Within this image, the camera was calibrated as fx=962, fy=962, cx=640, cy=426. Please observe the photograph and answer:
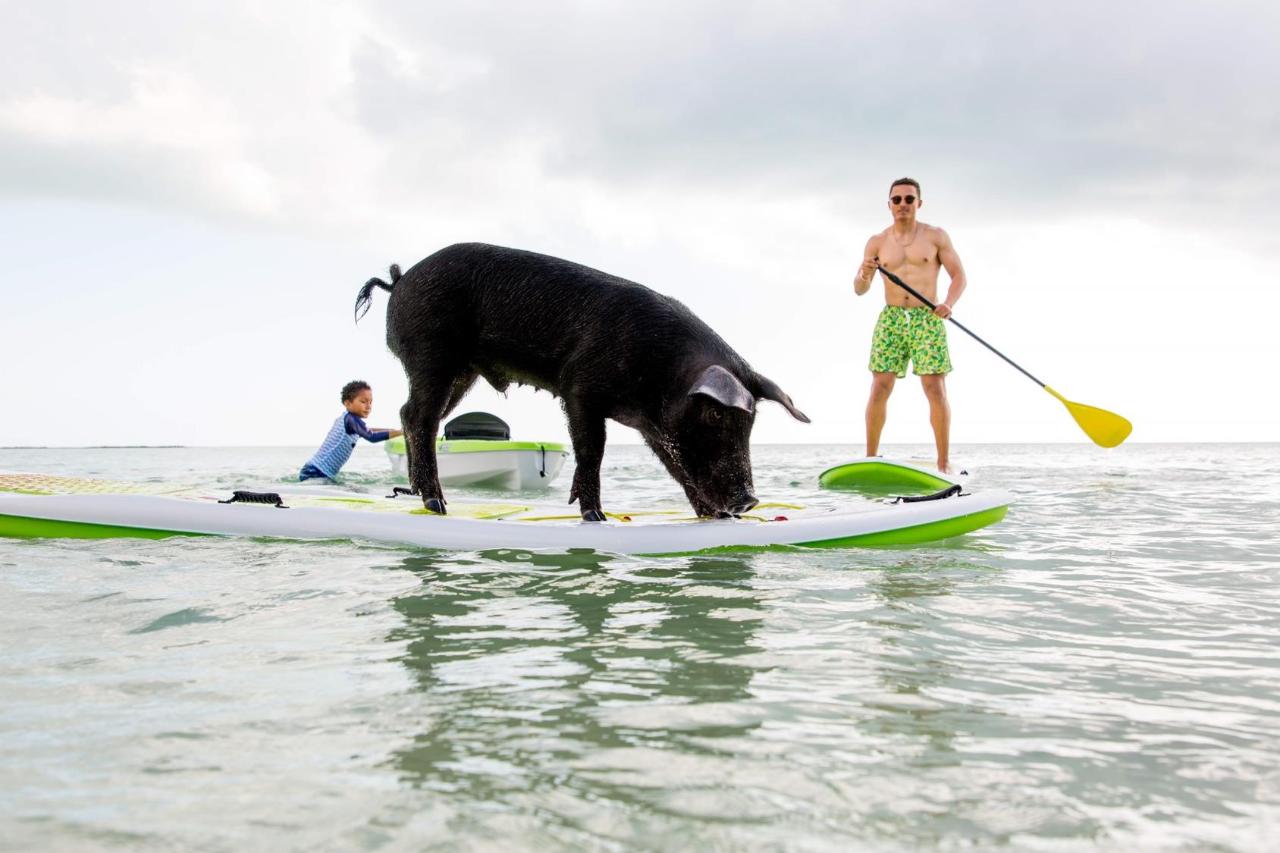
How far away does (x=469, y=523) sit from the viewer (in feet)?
17.1

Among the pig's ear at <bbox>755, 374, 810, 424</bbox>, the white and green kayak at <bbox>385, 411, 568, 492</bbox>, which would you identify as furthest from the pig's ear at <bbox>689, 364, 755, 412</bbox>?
the white and green kayak at <bbox>385, 411, 568, 492</bbox>

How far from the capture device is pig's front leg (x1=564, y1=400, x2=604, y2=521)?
5.36 meters

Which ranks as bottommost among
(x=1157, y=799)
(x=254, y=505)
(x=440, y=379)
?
(x=1157, y=799)

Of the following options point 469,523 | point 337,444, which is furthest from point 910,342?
point 337,444

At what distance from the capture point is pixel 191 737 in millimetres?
2145

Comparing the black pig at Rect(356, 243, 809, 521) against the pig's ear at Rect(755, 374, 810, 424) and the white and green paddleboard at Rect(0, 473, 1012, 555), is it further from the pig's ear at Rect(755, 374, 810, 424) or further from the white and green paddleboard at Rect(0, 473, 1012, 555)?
the white and green paddleboard at Rect(0, 473, 1012, 555)

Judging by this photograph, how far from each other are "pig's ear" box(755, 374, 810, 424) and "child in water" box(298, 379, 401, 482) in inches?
220

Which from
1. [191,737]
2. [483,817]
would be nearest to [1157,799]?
[483,817]

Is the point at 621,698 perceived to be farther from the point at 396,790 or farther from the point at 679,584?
the point at 679,584

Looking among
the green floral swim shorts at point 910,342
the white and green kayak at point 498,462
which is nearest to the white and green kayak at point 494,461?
the white and green kayak at point 498,462

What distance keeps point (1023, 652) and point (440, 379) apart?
3.91 meters

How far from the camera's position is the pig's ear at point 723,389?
184 inches

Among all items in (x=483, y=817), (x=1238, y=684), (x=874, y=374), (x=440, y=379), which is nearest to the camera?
(x=483, y=817)

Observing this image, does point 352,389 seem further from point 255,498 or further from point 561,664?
point 561,664
